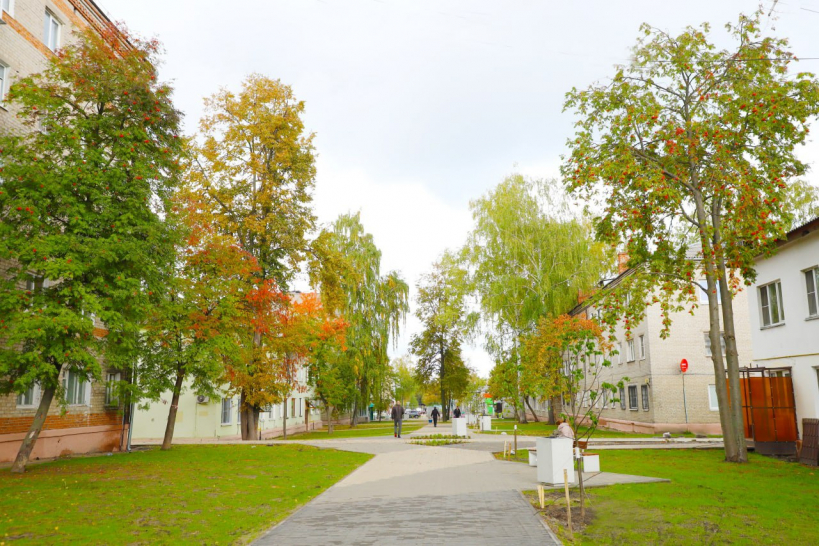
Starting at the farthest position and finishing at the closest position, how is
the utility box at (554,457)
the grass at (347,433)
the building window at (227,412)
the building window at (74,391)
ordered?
the building window at (227,412)
the grass at (347,433)
the building window at (74,391)
the utility box at (554,457)

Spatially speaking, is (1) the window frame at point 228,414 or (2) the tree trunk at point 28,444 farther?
(1) the window frame at point 228,414

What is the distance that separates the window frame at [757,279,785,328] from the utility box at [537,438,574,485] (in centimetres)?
1244

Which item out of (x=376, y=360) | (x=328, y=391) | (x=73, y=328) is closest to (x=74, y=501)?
(x=73, y=328)

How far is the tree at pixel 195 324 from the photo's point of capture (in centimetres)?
2259

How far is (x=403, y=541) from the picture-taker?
798 centimetres

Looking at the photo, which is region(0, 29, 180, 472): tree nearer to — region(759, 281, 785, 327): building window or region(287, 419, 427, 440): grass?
region(759, 281, 785, 327): building window

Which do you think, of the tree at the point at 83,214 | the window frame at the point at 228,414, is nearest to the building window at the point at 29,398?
the tree at the point at 83,214

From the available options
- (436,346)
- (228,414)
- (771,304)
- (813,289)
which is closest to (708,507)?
(813,289)

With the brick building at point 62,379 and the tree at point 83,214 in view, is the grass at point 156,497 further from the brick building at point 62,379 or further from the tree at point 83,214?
the tree at point 83,214

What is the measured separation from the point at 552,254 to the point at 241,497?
29.8 m

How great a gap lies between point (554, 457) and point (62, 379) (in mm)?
16400

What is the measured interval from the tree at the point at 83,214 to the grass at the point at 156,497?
266 cm

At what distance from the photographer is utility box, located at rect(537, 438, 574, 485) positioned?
12.8m

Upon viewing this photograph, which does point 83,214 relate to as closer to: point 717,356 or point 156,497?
point 156,497
